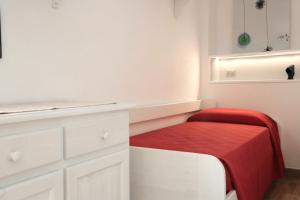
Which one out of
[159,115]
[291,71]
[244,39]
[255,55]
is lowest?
[159,115]

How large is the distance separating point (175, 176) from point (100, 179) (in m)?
0.48

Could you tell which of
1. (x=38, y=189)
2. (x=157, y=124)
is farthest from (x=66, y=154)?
(x=157, y=124)

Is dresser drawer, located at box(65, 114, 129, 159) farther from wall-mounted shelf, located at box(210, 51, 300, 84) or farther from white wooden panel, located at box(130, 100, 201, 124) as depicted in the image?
wall-mounted shelf, located at box(210, 51, 300, 84)

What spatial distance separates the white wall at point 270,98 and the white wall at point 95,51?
41 centimetres

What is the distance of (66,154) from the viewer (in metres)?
1.22

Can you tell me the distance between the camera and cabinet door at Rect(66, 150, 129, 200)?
4.16 ft

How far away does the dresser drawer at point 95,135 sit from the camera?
125 centimetres

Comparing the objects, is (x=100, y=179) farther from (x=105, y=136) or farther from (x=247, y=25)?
(x=247, y=25)

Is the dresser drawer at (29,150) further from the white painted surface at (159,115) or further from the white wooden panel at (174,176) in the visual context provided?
the white painted surface at (159,115)

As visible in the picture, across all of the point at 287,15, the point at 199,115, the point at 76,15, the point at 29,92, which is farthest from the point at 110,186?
the point at 287,15

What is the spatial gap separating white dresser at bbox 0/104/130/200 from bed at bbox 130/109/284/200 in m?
0.26

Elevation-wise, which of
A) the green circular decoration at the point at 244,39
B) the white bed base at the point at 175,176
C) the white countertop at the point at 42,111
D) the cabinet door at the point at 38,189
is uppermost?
the green circular decoration at the point at 244,39

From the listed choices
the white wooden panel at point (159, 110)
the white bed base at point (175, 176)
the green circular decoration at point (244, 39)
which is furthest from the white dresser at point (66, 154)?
the green circular decoration at point (244, 39)

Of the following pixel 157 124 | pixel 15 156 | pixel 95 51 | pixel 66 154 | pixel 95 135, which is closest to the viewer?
pixel 15 156
